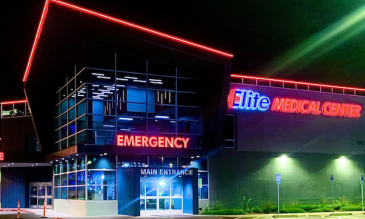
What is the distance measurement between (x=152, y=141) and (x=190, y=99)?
4311 mm

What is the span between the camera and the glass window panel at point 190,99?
33125 millimetres

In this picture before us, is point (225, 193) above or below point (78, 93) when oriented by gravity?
below

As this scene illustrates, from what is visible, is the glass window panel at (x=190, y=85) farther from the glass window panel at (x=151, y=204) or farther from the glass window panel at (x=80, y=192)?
the glass window panel at (x=80, y=192)

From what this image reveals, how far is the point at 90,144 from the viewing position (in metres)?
29.4

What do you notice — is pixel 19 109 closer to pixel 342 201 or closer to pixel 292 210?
pixel 292 210

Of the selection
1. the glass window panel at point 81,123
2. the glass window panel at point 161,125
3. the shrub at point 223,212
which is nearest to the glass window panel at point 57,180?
the glass window panel at point 81,123

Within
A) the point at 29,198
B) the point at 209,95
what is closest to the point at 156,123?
the point at 209,95

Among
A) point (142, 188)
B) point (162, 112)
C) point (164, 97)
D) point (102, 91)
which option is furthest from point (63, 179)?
point (164, 97)

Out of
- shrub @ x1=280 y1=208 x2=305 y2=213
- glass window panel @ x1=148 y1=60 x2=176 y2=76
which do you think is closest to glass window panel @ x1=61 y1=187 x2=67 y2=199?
glass window panel @ x1=148 y1=60 x2=176 y2=76

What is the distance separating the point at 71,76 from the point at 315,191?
67.0ft

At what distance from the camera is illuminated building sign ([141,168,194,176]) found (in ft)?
98.2

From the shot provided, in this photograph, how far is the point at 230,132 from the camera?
35.9m

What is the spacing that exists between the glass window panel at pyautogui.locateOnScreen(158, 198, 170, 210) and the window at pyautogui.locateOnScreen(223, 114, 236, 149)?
6.36 meters

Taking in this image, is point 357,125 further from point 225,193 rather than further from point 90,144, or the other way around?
point 90,144
